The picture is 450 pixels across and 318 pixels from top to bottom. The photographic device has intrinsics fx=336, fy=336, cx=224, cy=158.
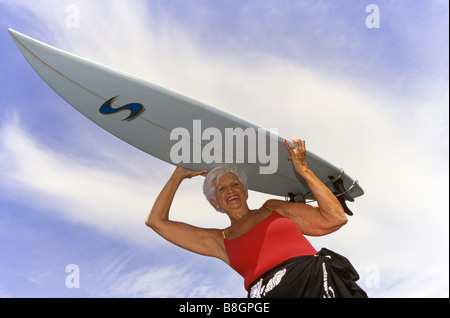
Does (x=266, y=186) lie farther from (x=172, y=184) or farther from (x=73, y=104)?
(x=73, y=104)

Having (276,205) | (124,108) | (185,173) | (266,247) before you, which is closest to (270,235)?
(266,247)

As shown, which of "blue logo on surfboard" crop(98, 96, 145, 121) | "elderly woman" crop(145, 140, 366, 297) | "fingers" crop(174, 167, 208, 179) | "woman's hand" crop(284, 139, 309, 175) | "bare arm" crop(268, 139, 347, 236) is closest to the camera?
"elderly woman" crop(145, 140, 366, 297)

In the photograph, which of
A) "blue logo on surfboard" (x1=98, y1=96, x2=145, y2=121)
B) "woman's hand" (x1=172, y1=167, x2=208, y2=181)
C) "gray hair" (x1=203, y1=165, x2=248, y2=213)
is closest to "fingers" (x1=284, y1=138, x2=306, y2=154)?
"gray hair" (x1=203, y1=165, x2=248, y2=213)

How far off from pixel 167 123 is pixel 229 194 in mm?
862

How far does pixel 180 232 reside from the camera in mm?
2979

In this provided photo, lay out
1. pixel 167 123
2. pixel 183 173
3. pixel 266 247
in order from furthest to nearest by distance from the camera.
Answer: pixel 183 173 < pixel 167 123 < pixel 266 247

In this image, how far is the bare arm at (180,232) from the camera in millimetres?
2949

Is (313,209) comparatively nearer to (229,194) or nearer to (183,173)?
(229,194)

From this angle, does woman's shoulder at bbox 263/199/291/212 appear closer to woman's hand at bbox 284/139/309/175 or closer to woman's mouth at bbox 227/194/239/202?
woman's mouth at bbox 227/194/239/202

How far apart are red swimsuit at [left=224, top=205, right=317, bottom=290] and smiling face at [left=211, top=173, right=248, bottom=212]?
0.34m

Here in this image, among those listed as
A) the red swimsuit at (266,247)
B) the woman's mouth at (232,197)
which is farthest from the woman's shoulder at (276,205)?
the woman's mouth at (232,197)

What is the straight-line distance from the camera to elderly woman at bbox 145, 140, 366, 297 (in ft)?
7.29

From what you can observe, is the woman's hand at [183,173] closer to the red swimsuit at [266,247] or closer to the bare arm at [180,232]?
the bare arm at [180,232]

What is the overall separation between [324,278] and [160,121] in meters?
1.89
